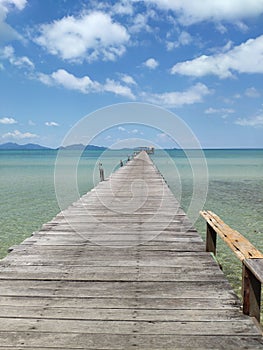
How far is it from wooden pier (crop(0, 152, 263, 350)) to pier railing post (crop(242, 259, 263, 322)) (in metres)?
0.09

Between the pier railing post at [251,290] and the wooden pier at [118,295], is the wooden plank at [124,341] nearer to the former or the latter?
the wooden pier at [118,295]

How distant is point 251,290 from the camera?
10.6 feet

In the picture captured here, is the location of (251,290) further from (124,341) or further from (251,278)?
(124,341)

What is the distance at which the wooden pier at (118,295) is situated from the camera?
2865 millimetres

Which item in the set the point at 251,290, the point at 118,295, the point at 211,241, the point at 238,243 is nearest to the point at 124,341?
the point at 118,295

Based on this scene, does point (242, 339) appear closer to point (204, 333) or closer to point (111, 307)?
point (204, 333)

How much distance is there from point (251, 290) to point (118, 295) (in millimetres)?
1322

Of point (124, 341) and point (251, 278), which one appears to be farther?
point (251, 278)

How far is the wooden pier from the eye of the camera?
9.40 feet

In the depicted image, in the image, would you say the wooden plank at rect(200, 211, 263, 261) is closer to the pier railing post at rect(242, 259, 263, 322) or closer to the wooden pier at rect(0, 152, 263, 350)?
the pier railing post at rect(242, 259, 263, 322)

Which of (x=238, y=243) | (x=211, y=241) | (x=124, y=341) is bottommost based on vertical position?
(x=124, y=341)

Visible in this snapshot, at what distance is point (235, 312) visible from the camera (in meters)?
3.29

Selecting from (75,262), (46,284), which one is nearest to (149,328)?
(46,284)

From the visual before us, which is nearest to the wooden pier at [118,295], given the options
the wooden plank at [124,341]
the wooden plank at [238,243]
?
the wooden plank at [124,341]
